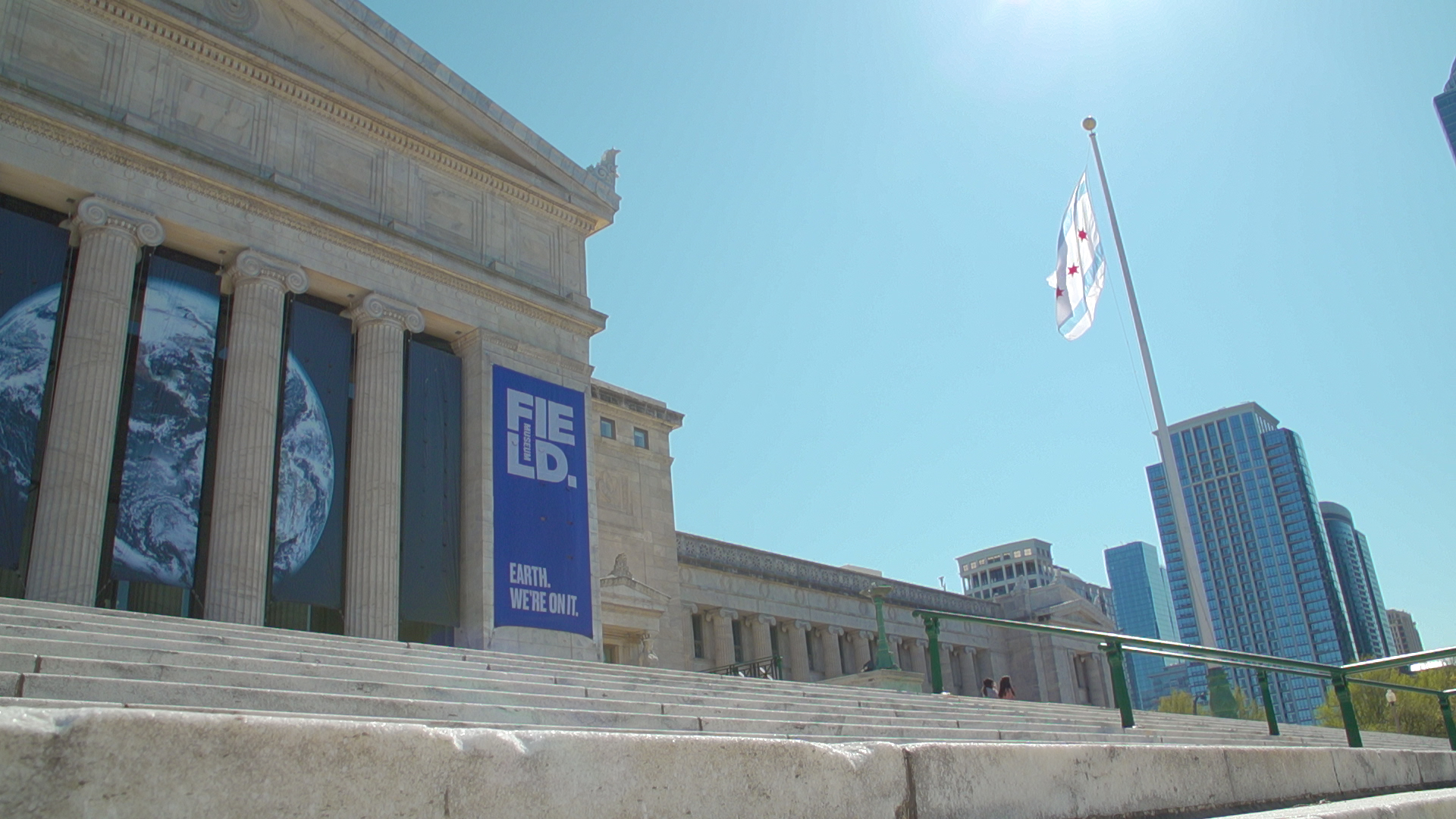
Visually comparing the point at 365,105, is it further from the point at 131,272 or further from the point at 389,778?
the point at 389,778

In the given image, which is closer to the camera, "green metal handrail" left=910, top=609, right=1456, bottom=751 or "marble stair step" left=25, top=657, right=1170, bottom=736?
"marble stair step" left=25, top=657, right=1170, bottom=736

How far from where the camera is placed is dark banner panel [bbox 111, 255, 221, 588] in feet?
53.0

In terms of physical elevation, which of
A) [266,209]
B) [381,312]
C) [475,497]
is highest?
[266,209]

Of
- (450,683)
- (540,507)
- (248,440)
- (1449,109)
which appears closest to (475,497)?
(540,507)

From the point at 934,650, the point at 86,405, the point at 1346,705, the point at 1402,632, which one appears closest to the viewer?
the point at 1346,705

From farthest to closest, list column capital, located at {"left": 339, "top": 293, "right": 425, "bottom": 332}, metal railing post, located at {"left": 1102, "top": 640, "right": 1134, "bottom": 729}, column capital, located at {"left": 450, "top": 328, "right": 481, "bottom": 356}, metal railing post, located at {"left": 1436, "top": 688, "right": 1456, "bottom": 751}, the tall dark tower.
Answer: the tall dark tower
column capital, located at {"left": 450, "top": 328, "right": 481, "bottom": 356}
column capital, located at {"left": 339, "top": 293, "right": 425, "bottom": 332}
metal railing post, located at {"left": 1436, "top": 688, "right": 1456, "bottom": 751}
metal railing post, located at {"left": 1102, "top": 640, "right": 1134, "bottom": 729}

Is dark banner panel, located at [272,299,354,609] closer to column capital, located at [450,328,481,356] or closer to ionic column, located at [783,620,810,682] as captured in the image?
column capital, located at [450,328,481,356]

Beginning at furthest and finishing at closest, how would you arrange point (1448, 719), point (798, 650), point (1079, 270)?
point (798, 650) → point (1079, 270) → point (1448, 719)

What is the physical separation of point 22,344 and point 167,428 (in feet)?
7.72

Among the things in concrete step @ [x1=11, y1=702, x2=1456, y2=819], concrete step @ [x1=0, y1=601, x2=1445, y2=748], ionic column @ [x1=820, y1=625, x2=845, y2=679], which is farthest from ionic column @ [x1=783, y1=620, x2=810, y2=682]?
concrete step @ [x1=11, y1=702, x2=1456, y2=819]

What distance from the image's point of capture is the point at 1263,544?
146375 millimetres

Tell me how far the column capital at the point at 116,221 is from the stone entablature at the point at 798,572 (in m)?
17.4

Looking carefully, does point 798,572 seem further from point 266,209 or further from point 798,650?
point 266,209

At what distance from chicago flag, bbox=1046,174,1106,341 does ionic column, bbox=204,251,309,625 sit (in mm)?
19225
